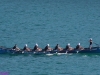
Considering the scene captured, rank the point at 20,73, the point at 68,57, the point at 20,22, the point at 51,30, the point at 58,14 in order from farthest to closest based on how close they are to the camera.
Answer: the point at 58,14, the point at 20,22, the point at 51,30, the point at 68,57, the point at 20,73

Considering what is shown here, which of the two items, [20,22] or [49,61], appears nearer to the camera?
[49,61]

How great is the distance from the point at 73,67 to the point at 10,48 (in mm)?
11755

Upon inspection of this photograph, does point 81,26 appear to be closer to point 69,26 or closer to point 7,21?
point 69,26

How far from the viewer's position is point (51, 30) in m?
134

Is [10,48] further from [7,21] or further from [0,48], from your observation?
[7,21]

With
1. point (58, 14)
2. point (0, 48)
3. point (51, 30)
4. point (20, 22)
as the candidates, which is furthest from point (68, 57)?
point (58, 14)

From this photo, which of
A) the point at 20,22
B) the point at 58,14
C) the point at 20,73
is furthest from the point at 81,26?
the point at 20,73

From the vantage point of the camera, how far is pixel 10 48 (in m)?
108

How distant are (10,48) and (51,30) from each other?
84.8ft

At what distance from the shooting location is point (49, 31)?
434 ft

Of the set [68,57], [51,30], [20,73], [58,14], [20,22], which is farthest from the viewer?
[58,14]

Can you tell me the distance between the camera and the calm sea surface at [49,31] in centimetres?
10025

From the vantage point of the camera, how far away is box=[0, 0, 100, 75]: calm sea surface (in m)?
100

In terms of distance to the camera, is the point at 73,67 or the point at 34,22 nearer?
the point at 73,67
